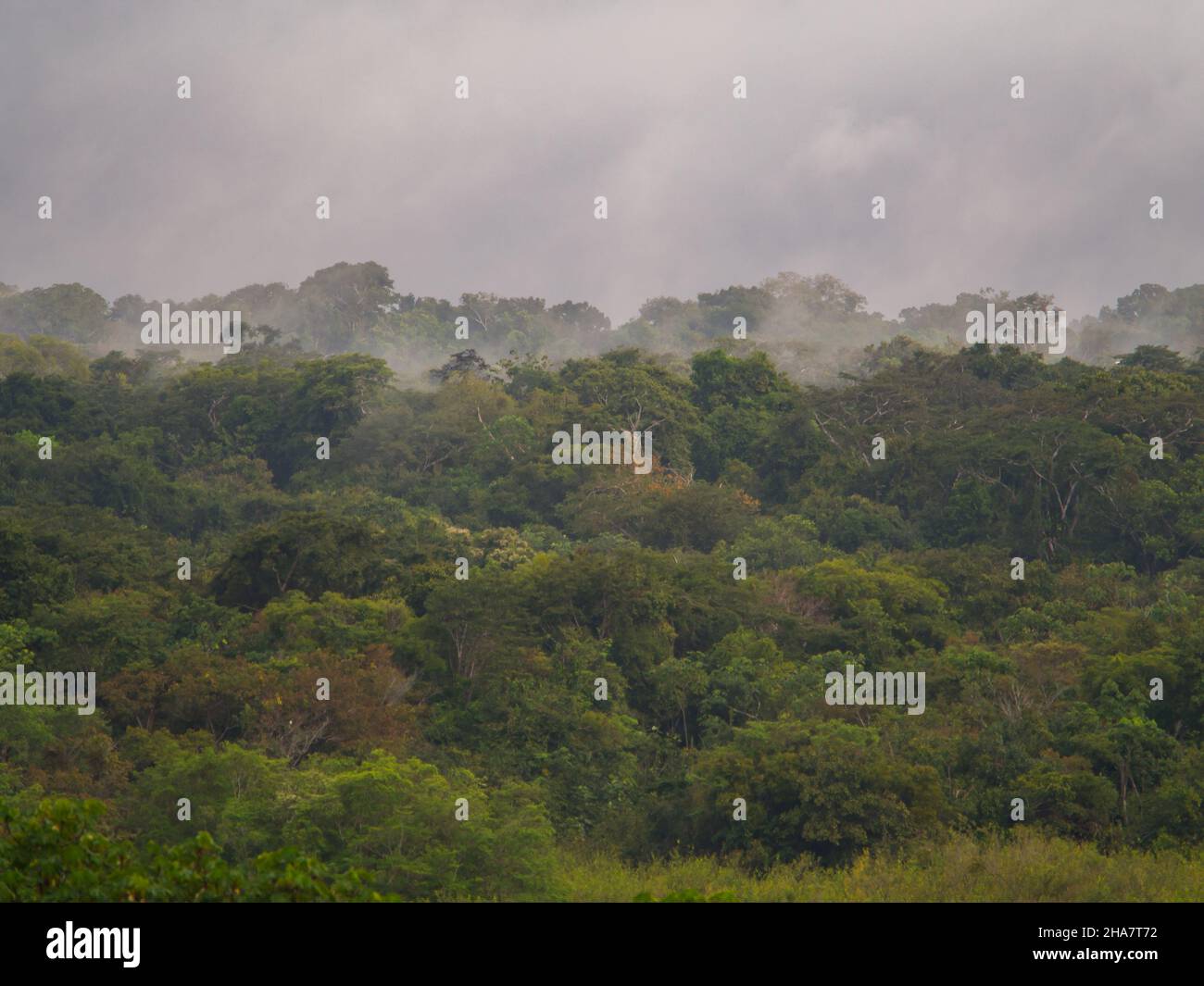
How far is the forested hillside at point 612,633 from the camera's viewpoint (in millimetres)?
19719

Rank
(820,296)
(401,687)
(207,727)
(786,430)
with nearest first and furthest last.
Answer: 1. (207,727)
2. (401,687)
3. (786,430)
4. (820,296)

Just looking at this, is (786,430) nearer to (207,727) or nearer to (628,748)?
(628,748)

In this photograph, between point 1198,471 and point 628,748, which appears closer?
point 628,748

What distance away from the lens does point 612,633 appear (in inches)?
1084

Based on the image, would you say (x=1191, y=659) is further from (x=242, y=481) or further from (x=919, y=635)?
(x=242, y=481)

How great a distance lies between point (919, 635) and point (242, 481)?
2099cm

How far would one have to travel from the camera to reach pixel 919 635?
92.7 ft

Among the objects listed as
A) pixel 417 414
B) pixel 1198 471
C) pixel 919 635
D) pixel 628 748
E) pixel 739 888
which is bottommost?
pixel 739 888

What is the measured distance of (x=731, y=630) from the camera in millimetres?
28188

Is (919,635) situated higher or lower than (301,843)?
higher

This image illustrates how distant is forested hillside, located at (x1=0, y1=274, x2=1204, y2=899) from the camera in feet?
64.7
